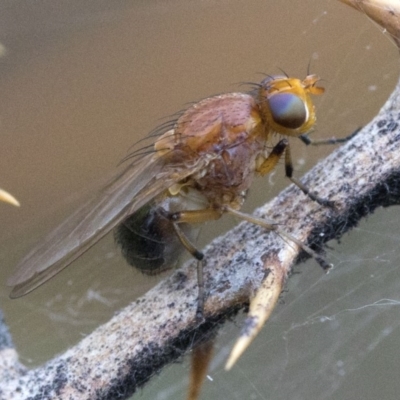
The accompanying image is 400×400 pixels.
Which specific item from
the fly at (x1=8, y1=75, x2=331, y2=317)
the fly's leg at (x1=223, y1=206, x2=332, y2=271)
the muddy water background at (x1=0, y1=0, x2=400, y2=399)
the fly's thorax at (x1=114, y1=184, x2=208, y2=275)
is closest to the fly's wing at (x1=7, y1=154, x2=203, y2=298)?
the fly at (x1=8, y1=75, x2=331, y2=317)

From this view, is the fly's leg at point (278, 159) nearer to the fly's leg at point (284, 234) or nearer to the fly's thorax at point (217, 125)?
the fly's thorax at point (217, 125)

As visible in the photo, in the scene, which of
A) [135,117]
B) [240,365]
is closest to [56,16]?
[135,117]

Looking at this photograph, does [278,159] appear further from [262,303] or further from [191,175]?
[262,303]

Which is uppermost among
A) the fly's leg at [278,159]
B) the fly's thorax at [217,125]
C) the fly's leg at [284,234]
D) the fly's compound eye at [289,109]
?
the fly's thorax at [217,125]

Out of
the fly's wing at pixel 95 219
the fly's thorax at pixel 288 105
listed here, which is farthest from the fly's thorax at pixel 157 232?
the fly's thorax at pixel 288 105

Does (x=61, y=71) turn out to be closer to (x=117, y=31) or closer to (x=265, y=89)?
(x=117, y=31)
